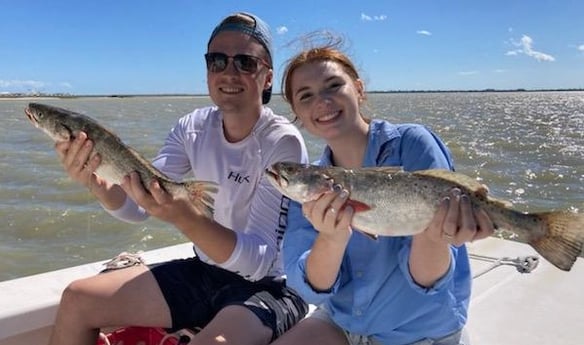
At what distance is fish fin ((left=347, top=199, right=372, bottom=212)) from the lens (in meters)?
2.61

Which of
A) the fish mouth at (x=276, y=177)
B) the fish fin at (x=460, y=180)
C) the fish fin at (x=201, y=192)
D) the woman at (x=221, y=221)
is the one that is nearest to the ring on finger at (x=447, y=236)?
the fish fin at (x=460, y=180)

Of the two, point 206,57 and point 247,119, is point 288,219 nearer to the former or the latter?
point 247,119

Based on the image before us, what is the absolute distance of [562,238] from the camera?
2514 mm

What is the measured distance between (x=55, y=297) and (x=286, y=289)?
1591 mm

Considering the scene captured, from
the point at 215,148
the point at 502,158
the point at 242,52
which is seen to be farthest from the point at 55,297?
the point at 502,158

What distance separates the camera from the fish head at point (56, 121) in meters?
3.08

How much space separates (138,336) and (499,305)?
2576mm

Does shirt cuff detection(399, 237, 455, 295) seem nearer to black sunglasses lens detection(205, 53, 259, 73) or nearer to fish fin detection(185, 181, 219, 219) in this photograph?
fish fin detection(185, 181, 219, 219)

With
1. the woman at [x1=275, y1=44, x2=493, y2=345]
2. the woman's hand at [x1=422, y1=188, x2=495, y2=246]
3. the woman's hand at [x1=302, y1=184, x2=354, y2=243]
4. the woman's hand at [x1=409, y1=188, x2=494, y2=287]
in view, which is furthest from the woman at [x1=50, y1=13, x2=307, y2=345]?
the woman's hand at [x1=422, y1=188, x2=495, y2=246]

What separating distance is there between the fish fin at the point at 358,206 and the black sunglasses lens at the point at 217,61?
4.73ft

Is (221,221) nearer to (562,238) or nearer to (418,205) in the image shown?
(418,205)

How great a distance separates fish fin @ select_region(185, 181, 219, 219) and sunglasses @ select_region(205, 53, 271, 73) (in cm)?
91

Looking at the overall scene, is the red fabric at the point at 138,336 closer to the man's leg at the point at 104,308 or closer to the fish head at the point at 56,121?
the man's leg at the point at 104,308

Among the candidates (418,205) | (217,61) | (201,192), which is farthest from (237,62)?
(418,205)
